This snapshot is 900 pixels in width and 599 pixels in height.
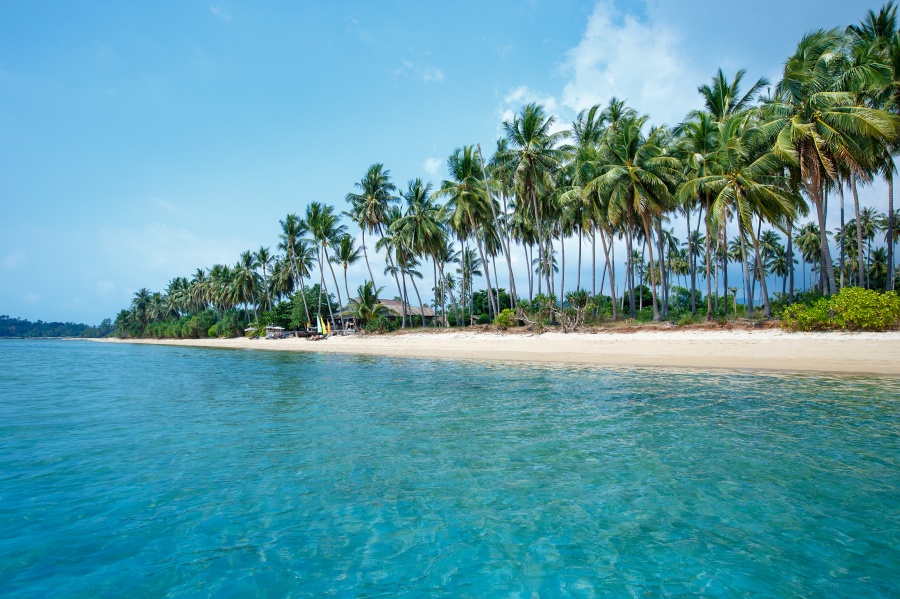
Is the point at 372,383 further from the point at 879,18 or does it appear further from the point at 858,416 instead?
the point at 879,18

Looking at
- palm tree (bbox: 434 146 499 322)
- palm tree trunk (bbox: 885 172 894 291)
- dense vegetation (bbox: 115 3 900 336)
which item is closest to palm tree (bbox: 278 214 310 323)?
dense vegetation (bbox: 115 3 900 336)

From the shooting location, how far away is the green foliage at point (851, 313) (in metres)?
16.9

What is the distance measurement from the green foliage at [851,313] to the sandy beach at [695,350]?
0.56 metres

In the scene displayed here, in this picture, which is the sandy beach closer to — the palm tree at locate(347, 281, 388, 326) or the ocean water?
the ocean water

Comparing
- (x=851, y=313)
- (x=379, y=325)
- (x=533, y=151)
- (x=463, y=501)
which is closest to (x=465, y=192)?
(x=533, y=151)

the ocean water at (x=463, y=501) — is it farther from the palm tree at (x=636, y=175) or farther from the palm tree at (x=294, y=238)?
the palm tree at (x=294, y=238)

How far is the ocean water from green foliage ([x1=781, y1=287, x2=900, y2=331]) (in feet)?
33.4

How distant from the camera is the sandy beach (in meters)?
14.6

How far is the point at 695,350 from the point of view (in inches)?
742

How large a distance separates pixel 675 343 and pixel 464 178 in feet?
66.6

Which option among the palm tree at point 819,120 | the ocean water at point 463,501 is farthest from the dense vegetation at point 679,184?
the ocean water at point 463,501

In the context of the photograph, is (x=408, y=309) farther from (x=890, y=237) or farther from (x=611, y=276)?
(x=890, y=237)

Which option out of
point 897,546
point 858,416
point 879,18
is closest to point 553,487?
point 897,546

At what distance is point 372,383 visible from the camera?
1508cm
